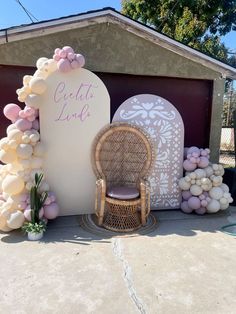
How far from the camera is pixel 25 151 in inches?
146

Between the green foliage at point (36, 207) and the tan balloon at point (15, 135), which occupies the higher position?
the tan balloon at point (15, 135)

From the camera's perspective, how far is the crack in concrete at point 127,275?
2301mm

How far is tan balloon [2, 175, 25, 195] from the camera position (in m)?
3.63

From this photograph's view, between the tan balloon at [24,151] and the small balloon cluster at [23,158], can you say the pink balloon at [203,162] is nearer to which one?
the small balloon cluster at [23,158]

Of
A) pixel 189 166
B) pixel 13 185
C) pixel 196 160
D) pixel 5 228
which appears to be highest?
pixel 196 160

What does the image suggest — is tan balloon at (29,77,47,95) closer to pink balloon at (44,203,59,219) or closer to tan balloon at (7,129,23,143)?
tan balloon at (7,129,23,143)

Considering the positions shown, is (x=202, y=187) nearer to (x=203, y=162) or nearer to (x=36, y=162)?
(x=203, y=162)

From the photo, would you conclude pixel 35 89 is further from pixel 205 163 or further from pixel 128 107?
pixel 205 163

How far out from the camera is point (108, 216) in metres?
4.06

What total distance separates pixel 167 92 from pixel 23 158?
3.15 metres

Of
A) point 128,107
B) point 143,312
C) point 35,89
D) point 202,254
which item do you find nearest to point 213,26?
point 128,107

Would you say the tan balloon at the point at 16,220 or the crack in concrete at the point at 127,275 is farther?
the tan balloon at the point at 16,220

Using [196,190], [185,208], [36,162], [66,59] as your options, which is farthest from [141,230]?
[66,59]

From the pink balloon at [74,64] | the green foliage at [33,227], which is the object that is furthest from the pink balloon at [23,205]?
the pink balloon at [74,64]
